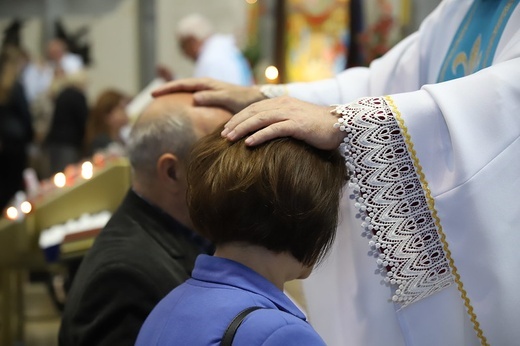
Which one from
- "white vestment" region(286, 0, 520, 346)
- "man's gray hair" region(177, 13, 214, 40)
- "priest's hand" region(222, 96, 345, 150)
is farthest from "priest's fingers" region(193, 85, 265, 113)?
"man's gray hair" region(177, 13, 214, 40)

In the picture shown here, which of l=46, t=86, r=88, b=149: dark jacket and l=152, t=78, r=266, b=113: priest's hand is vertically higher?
l=152, t=78, r=266, b=113: priest's hand

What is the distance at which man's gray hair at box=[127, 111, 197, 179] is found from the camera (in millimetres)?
2484

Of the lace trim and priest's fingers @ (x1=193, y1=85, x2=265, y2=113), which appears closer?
the lace trim

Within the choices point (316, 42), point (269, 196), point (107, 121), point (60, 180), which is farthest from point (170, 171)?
point (316, 42)

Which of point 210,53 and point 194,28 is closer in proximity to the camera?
point 210,53

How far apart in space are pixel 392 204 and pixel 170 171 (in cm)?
81

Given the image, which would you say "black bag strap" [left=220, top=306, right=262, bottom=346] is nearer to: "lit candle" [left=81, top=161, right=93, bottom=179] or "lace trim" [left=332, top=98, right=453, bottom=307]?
"lace trim" [left=332, top=98, right=453, bottom=307]

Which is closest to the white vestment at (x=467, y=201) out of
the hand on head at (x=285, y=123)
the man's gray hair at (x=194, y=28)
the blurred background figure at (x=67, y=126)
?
the hand on head at (x=285, y=123)

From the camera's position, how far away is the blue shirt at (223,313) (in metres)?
1.53

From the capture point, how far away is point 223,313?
1591 millimetres

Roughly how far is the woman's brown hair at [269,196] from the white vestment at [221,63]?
5.91 m

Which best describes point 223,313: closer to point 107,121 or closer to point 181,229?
point 181,229

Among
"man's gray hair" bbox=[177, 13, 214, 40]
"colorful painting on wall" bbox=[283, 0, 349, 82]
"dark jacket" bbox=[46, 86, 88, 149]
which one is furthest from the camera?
"dark jacket" bbox=[46, 86, 88, 149]

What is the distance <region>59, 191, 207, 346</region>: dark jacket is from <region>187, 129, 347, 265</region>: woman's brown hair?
1.72ft
